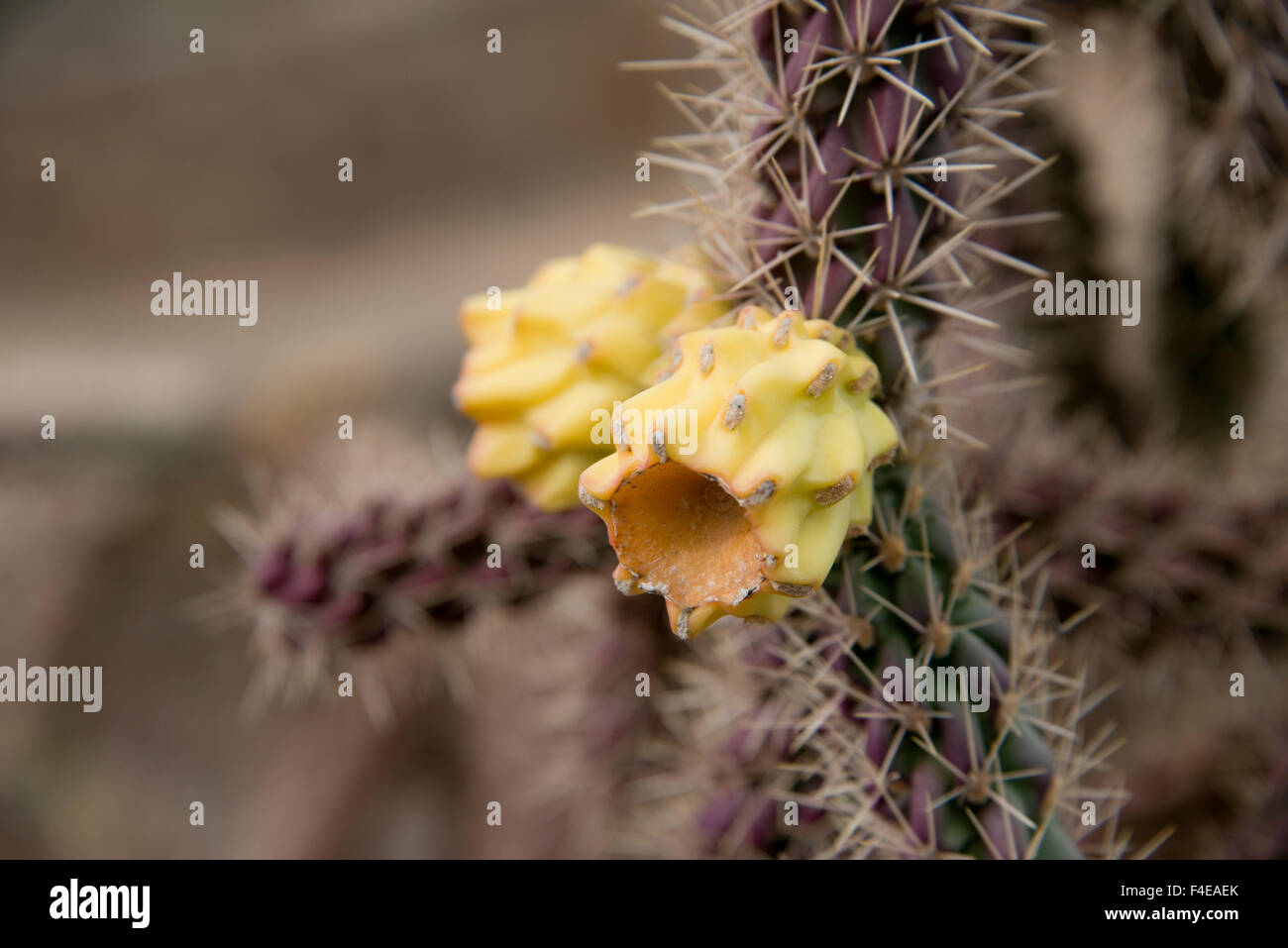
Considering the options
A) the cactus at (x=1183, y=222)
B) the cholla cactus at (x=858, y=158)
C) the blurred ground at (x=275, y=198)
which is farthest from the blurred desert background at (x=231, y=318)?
the cholla cactus at (x=858, y=158)

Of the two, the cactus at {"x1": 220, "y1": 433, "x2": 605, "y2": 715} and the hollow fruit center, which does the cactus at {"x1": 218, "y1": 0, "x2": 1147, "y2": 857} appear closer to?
the hollow fruit center

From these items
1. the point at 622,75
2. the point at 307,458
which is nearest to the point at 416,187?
the point at 622,75

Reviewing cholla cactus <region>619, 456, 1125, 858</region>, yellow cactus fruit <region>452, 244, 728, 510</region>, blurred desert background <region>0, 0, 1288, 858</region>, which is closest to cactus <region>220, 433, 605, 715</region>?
yellow cactus fruit <region>452, 244, 728, 510</region>

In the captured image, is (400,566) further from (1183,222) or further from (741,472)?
(1183,222)

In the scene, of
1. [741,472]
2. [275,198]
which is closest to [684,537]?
[741,472]

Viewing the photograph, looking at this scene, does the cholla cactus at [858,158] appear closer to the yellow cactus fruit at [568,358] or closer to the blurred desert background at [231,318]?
the yellow cactus fruit at [568,358]
